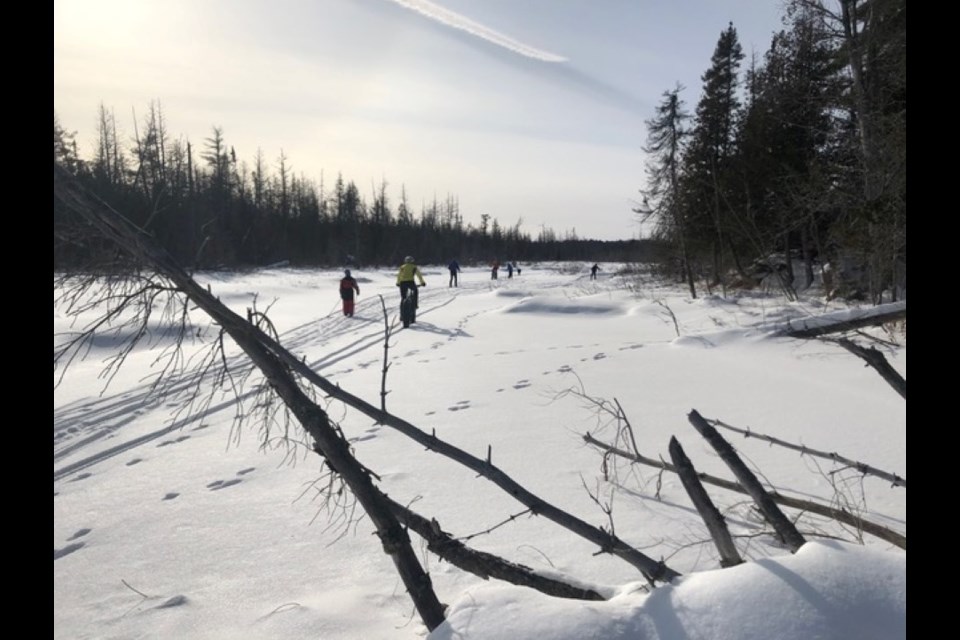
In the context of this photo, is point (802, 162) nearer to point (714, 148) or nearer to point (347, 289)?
point (714, 148)

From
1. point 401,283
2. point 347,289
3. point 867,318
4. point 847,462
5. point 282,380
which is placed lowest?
point 847,462

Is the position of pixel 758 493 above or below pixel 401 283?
below

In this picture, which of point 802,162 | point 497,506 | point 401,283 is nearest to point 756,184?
point 802,162

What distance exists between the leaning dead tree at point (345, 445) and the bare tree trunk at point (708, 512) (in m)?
0.24

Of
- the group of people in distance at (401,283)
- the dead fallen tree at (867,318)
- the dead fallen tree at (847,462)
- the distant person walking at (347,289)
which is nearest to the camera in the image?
the dead fallen tree at (867,318)

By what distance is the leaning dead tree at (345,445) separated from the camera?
1933mm

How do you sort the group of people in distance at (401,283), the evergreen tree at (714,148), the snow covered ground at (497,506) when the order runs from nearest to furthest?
the snow covered ground at (497,506)
the group of people in distance at (401,283)
the evergreen tree at (714,148)

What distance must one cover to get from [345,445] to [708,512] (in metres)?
1.63

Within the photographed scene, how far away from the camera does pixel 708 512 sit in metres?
2.09

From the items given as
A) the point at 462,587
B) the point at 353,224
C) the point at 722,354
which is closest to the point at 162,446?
the point at 462,587

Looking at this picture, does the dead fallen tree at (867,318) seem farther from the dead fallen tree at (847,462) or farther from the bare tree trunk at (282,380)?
the bare tree trunk at (282,380)

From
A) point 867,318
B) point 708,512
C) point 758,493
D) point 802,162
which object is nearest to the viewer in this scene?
point 708,512

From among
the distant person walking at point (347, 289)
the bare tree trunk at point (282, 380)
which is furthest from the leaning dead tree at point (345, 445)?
the distant person walking at point (347, 289)

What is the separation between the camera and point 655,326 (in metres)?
11.6
